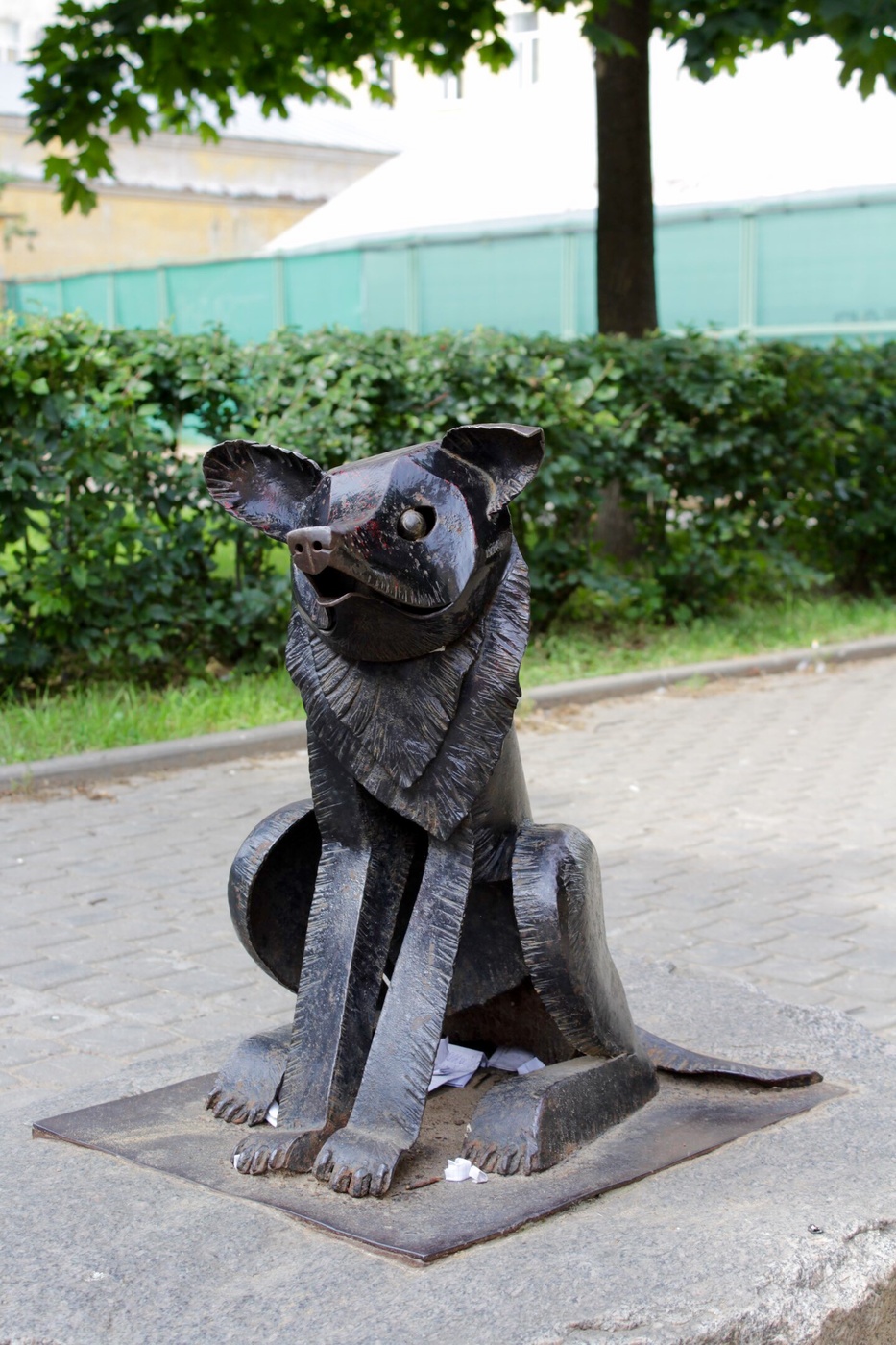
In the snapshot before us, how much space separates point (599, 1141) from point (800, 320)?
1662 cm

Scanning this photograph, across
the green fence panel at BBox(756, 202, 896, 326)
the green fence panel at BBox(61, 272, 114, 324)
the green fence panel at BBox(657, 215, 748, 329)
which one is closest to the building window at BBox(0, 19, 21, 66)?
the green fence panel at BBox(61, 272, 114, 324)

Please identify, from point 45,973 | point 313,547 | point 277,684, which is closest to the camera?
point 313,547

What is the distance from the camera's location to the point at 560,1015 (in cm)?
287

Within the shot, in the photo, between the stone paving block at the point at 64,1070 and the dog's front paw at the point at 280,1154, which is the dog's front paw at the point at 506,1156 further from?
the stone paving block at the point at 64,1070

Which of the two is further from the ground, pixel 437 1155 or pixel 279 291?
pixel 279 291

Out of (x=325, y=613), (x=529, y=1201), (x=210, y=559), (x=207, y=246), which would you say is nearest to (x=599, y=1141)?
(x=529, y=1201)

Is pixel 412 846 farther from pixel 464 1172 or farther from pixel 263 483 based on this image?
pixel 263 483

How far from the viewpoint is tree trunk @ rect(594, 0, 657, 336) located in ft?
35.2

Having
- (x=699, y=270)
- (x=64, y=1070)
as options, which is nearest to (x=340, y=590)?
(x=64, y=1070)

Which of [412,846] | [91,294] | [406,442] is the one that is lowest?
[412,846]

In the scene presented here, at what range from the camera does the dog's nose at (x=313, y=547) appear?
2.53 meters

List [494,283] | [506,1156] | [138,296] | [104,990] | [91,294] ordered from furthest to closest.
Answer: [91,294] < [138,296] < [494,283] < [104,990] < [506,1156]

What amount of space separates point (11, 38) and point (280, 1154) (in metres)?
44.1

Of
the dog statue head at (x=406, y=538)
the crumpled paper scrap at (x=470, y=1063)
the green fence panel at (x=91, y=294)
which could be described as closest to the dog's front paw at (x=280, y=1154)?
the crumpled paper scrap at (x=470, y=1063)
